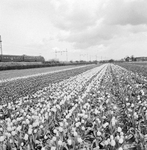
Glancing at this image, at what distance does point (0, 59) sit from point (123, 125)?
163 ft

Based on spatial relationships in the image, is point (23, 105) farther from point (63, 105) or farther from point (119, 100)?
point (119, 100)

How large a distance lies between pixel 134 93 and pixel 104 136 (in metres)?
4.66

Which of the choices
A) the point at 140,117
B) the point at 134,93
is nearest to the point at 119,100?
the point at 134,93

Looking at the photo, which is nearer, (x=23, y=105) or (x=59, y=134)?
(x=59, y=134)

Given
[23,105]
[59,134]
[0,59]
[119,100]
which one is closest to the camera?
[59,134]

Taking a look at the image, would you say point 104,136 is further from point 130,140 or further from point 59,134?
point 59,134

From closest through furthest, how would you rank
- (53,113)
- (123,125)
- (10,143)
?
(10,143) → (123,125) → (53,113)

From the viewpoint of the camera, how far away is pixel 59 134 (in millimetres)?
3566

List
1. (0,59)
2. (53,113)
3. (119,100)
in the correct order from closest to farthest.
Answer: (53,113) < (119,100) < (0,59)

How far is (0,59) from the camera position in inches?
1905

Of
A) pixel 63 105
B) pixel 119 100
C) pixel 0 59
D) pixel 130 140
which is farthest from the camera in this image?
pixel 0 59

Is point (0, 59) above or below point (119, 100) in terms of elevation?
above

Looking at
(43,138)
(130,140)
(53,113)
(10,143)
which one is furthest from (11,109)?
(130,140)

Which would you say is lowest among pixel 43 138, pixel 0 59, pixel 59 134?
pixel 43 138
